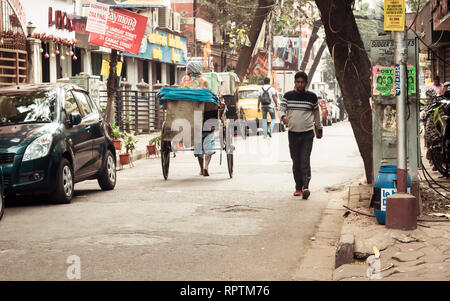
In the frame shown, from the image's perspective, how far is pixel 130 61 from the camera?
35469 mm

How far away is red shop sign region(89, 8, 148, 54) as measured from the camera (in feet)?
65.9

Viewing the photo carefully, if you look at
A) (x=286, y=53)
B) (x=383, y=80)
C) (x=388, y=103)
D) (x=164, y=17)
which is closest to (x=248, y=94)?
(x=164, y=17)

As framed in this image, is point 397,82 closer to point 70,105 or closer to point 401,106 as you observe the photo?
point 401,106

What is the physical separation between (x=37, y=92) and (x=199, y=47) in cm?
3556

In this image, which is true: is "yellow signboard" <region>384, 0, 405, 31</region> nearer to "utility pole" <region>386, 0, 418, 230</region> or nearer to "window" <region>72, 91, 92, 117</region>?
"utility pole" <region>386, 0, 418, 230</region>

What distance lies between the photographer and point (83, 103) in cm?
1309

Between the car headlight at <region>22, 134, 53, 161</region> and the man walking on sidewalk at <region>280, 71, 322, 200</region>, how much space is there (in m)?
3.54

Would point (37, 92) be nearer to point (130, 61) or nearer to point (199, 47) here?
point (130, 61)

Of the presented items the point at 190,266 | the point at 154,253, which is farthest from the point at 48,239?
the point at 190,266

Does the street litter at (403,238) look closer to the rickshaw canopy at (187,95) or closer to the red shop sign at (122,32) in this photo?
the rickshaw canopy at (187,95)

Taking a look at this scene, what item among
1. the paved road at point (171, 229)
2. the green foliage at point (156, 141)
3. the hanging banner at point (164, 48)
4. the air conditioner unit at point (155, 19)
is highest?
the air conditioner unit at point (155, 19)

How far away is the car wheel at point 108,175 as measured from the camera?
13.1 metres

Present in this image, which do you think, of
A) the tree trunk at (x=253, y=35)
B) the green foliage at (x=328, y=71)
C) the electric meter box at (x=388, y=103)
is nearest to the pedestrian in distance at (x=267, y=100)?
the tree trunk at (x=253, y=35)

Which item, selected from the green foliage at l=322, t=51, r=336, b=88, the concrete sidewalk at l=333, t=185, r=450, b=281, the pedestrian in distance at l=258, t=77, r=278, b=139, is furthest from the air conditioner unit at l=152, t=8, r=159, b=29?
the green foliage at l=322, t=51, r=336, b=88
